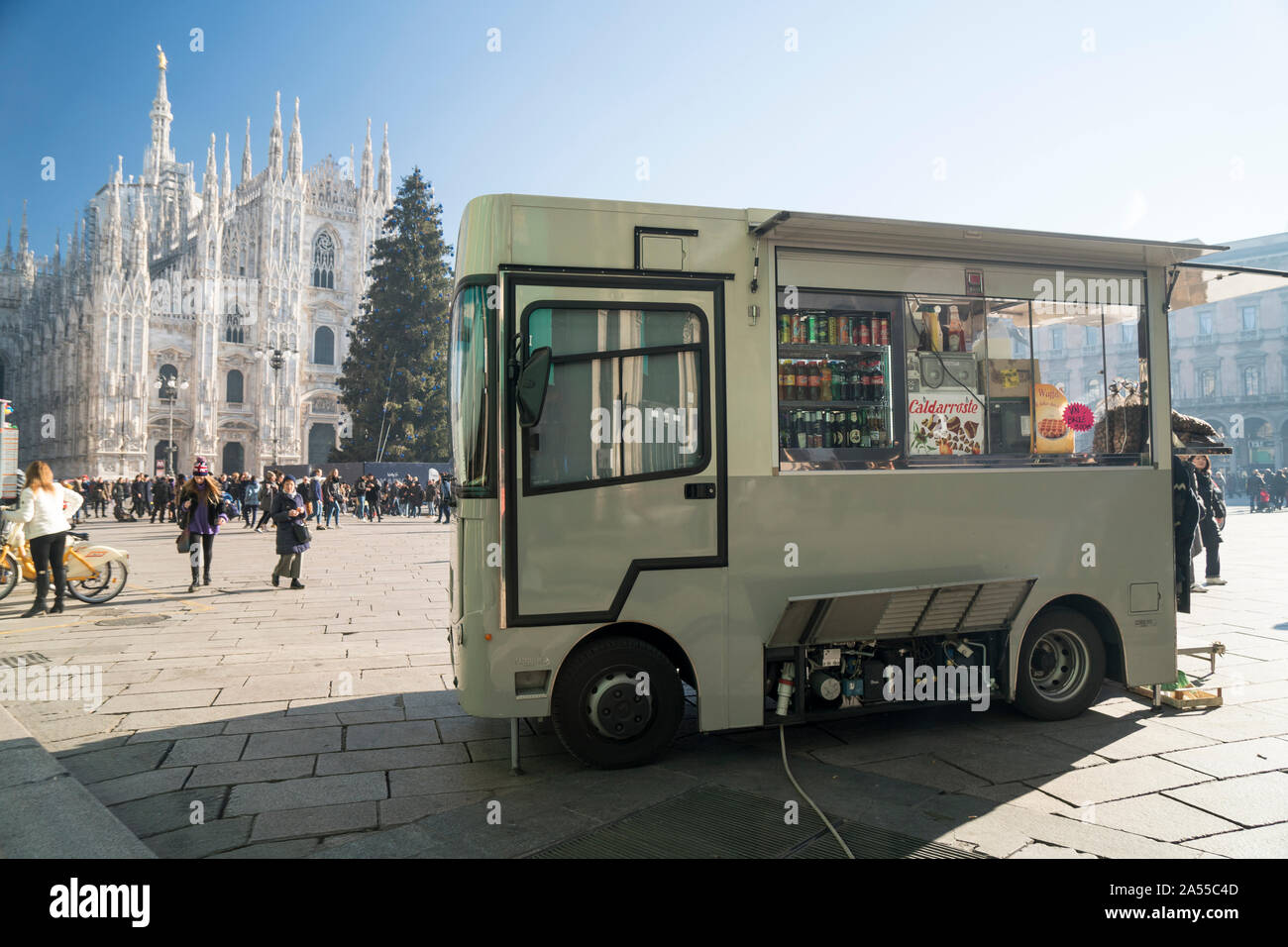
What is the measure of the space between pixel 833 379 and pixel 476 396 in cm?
206

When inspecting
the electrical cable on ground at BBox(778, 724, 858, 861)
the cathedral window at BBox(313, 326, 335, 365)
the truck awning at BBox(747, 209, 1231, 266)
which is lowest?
the electrical cable on ground at BBox(778, 724, 858, 861)

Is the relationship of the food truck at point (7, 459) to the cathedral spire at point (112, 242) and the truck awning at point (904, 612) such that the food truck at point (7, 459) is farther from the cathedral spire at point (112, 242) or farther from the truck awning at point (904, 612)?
the cathedral spire at point (112, 242)

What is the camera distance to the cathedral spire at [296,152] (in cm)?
6981

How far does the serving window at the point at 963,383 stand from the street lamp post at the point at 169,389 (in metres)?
56.1

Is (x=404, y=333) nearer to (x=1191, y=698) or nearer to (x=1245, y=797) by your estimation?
(x=1191, y=698)

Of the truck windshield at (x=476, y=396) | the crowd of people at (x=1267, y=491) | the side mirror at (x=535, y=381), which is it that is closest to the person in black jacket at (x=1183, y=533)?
the side mirror at (x=535, y=381)

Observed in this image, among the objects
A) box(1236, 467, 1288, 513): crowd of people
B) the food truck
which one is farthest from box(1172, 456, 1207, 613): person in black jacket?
box(1236, 467, 1288, 513): crowd of people

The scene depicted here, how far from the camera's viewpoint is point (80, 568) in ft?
33.9

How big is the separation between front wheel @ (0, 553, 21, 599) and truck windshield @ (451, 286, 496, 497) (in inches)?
369

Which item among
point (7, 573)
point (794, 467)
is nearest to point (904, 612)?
point (794, 467)

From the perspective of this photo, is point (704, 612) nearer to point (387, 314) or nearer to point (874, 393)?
point (874, 393)

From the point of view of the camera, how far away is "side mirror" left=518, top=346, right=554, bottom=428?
4039 mm

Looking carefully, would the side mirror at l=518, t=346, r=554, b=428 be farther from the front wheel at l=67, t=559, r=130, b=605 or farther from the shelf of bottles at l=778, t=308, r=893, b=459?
the front wheel at l=67, t=559, r=130, b=605
